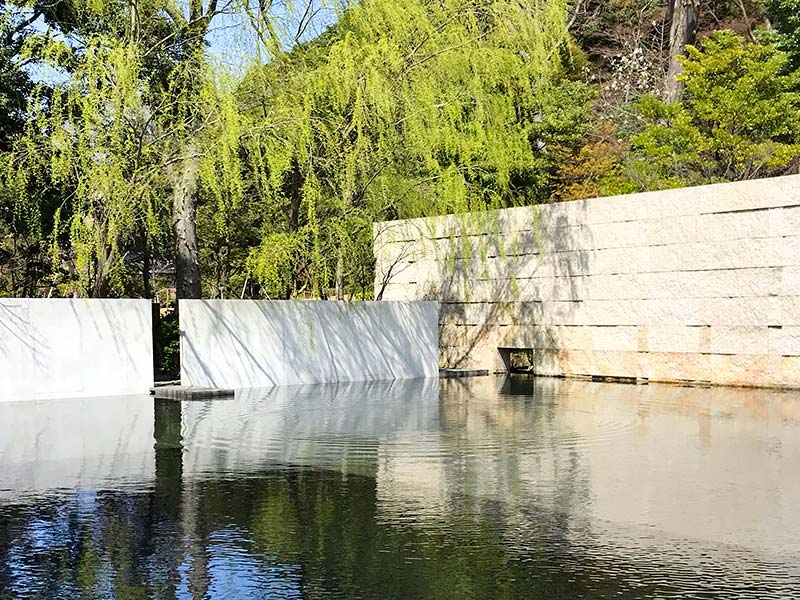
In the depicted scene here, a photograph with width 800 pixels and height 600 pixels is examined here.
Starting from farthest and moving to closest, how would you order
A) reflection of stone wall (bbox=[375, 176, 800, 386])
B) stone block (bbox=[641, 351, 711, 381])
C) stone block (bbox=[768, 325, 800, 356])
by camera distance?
stone block (bbox=[641, 351, 711, 381]) → reflection of stone wall (bbox=[375, 176, 800, 386]) → stone block (bbox=[768, 325, 800, 356])

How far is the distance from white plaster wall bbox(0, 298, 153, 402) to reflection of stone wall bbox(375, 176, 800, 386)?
4364mm

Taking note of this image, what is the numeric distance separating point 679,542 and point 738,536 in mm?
330

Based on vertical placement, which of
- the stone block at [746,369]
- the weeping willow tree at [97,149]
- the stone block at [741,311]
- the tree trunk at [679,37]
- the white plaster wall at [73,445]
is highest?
the tree trunk at [679,37]

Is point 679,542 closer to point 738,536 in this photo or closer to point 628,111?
point 738,536

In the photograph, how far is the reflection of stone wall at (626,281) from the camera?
13.8 metres

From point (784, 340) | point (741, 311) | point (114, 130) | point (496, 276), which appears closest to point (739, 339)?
point (741, 311)

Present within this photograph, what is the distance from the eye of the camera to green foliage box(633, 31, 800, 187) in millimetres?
18250

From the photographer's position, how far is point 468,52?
1416 centimetres

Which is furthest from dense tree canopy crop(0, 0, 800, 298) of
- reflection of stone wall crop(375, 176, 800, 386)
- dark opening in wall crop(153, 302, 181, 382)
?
reflection of stone wall crop(375, 176, 800, 386)

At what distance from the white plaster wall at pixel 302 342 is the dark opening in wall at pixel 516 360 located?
1.63 metres

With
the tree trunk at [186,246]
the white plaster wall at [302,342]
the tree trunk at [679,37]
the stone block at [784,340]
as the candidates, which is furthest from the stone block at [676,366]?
the tree trunk at [679,37]

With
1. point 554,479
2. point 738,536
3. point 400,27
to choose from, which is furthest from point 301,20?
point 738,536

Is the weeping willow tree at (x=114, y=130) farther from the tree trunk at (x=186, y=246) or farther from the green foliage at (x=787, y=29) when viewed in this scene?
the green foliage at (x=787, y=29)

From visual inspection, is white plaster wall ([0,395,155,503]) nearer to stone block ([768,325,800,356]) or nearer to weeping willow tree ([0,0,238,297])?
weeping willow tree ([0,0,238,297])
